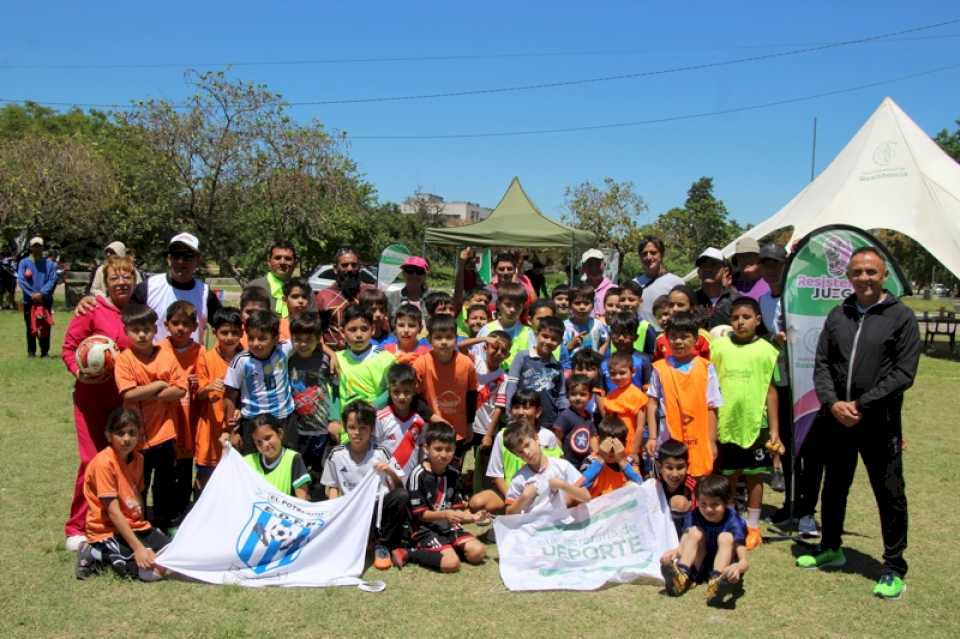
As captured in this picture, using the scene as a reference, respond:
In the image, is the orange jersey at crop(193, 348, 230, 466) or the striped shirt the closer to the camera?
the striped shirt

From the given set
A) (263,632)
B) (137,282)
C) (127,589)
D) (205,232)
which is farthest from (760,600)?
(205,232)

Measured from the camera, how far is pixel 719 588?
14.3ft

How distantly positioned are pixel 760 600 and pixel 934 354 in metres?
15.3

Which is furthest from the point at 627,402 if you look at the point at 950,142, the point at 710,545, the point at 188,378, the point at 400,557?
the point at 950,142

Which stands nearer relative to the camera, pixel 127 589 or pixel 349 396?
pixel 127 589

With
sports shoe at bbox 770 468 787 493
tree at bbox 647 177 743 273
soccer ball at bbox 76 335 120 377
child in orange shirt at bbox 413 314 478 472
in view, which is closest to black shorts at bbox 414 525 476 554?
child in orange shirt at bbox 413 314 478 472

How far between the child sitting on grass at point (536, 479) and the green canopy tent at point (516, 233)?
33.7 ft

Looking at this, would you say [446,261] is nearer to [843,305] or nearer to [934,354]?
[934,354]

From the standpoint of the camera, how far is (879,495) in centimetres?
457

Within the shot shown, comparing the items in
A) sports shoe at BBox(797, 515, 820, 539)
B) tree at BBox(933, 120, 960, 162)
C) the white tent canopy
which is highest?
tree at BBox(933, 120, 960, 162)

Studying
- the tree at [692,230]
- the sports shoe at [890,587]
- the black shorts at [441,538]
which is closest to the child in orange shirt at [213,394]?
the black shorts at [441,538]

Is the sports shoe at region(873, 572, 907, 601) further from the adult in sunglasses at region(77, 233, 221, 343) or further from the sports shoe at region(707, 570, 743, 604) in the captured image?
the adult in sunglasses at region(77, 233, 221, 343)

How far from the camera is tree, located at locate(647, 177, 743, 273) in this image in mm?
47575

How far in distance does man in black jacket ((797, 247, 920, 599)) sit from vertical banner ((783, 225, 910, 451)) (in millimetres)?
639
